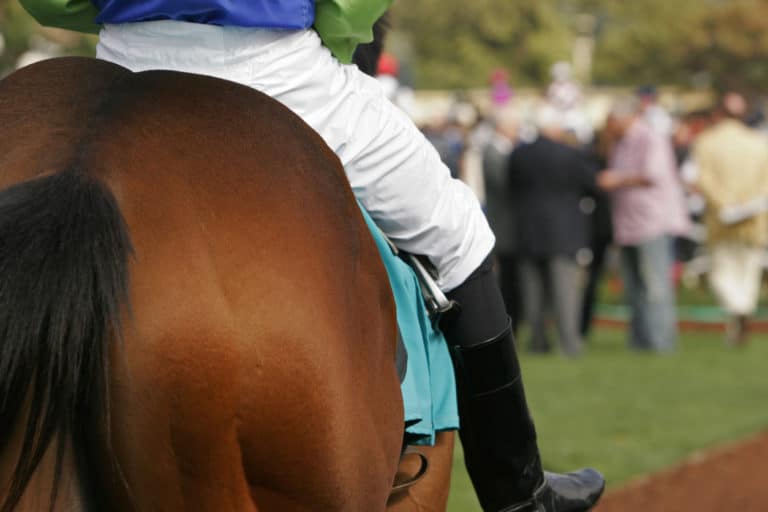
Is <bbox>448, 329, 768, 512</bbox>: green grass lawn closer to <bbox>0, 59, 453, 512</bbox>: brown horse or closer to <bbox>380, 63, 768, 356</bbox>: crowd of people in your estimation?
<bbox>380, 63, 768, 356</bbox>: crowd of people

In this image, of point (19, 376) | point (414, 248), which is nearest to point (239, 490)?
point (19, 376)

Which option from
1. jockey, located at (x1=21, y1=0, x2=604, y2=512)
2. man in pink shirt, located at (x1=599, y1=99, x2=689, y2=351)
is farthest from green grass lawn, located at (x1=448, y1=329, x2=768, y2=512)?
jockey, located at (x1=21, y1=0, x2=604, y2=512)

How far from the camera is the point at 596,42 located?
54.4 metres

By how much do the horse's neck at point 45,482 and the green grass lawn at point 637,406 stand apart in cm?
399

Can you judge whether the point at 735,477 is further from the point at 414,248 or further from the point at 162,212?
the point at 162,212

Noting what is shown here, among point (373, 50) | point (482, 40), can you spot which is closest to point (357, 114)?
point (373, 50)

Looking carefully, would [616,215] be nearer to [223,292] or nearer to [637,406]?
[637,406]

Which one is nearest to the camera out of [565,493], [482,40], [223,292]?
[223,292]

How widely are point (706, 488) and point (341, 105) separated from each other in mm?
4651

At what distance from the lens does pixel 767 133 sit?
18.6 meters

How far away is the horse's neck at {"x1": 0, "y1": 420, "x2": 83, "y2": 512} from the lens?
2.02 metres

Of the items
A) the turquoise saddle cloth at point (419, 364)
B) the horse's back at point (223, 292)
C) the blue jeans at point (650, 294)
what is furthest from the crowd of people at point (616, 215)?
the horse's back at point (223, 292)

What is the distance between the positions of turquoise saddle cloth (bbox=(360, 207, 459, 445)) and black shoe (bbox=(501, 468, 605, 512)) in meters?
0.45

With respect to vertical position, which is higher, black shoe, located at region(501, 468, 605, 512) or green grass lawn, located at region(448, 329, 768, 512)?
black shoe, located at region(501, 468, 605, 512)
